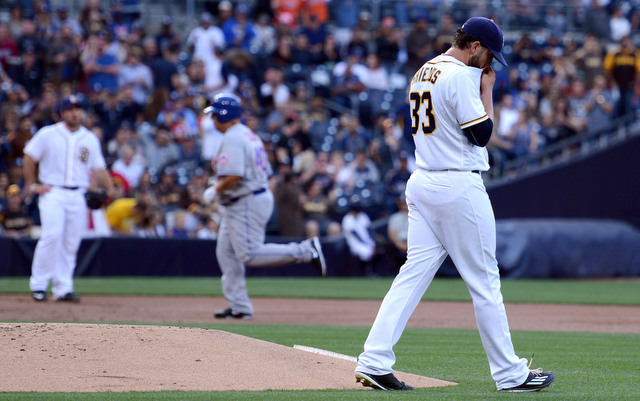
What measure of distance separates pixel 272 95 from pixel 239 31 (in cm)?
193

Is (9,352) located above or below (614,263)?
above

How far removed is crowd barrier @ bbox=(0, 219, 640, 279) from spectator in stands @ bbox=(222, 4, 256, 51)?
5512 millimetres

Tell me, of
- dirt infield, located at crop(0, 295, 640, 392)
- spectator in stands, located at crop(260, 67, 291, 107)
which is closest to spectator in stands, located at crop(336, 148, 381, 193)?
spectator in stands, located at crop(260, 67, 291, 107)

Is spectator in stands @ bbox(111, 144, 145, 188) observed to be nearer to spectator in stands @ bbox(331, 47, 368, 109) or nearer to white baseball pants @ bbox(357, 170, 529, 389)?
spectator in stands @ bbox(331, 47, 368, 109)

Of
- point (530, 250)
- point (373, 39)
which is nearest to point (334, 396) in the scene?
point (530, 250)

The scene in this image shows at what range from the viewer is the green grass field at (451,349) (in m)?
5.20

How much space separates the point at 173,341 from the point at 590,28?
2165 cm

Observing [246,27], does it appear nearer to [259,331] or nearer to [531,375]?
[259,331]

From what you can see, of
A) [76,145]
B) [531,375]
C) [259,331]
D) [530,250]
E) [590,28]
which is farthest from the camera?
[590,28]

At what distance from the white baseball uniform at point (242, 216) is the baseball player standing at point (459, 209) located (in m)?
4.31

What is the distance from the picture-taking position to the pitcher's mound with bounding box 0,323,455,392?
17.3 feet

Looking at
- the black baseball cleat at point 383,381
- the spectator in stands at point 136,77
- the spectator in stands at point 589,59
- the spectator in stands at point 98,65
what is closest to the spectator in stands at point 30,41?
the spectator in stands at point 98,65

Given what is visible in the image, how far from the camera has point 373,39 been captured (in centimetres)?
2353

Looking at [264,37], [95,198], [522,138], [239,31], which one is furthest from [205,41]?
[95,198]
